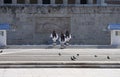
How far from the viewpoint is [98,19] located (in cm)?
4153

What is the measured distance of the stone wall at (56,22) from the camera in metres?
40.5

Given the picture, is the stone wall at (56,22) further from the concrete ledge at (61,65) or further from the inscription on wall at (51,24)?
the concrete ledge at (61,65)

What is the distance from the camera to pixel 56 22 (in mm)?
40656

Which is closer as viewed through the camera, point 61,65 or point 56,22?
point 61,65

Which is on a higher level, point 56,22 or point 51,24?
point 56,22

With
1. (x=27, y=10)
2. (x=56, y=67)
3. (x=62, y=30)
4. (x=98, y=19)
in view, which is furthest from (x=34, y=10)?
(x=56, y=67)
